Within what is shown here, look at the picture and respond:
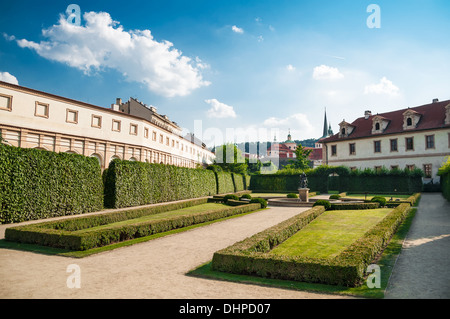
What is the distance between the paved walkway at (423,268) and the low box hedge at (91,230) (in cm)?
824

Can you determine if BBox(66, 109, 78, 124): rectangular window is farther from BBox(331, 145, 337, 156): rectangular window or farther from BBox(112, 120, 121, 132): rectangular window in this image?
BBox(331, 145, 337, 156): rectangular window

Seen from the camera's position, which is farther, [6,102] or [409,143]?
[409,143]

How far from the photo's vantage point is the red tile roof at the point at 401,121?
38.7 m

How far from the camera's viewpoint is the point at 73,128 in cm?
2862

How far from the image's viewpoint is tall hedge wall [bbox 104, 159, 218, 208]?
66.7 feet

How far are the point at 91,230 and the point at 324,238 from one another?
8.44m

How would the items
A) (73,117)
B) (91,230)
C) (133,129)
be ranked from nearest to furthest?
(91,230)
(73,117)
(133,129)

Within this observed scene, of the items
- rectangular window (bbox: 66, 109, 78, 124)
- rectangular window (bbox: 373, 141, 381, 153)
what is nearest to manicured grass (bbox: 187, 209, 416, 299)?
rectangular window (bbox: 66, 109, 78, 124)

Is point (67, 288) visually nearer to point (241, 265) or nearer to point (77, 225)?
point (241, 265)

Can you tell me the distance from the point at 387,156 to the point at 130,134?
37349mm

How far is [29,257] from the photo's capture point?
25.8ft

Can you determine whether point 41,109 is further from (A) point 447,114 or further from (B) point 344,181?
(A) point 447,114

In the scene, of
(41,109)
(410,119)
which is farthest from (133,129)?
(410,119)
